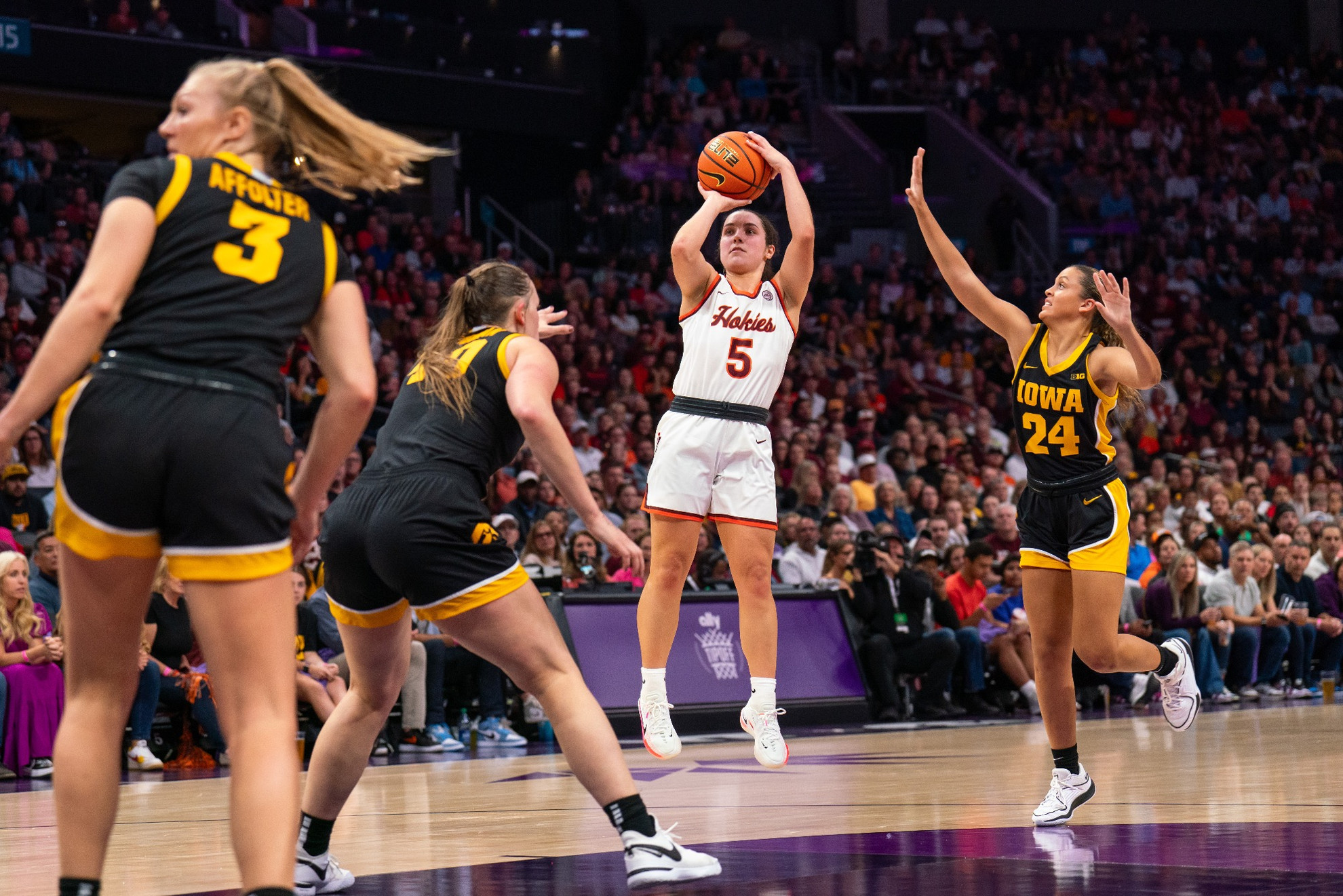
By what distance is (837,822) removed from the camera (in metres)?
6.20

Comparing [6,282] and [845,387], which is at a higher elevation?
[6,282]

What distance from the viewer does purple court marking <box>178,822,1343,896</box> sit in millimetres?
4336

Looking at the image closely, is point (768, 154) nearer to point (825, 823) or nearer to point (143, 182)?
point (825, 823)

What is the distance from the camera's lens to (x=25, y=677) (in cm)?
930

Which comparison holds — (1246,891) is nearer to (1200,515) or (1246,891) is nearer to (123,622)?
(123,622)

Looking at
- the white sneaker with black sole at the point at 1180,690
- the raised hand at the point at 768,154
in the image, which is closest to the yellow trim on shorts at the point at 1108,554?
the white sneaker with black sole at the point at 1180,690

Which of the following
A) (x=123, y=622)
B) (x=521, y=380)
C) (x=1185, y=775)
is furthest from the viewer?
(x=1185, y=775)

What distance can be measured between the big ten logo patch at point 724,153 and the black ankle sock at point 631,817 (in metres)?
3.25

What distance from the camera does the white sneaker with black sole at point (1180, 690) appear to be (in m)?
7.11

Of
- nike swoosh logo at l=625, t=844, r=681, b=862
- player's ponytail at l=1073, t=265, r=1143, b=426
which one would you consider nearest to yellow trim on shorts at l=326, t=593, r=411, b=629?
nike swoosh logo at l=625, t=844, r=681, b=862

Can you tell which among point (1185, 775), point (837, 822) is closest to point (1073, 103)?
point (1185, 775)

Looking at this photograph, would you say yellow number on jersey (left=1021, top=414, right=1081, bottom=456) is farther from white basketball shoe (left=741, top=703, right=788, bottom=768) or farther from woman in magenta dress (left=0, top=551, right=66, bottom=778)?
woman in magenta dress (left=0, top=551, right=66, bottom=778)

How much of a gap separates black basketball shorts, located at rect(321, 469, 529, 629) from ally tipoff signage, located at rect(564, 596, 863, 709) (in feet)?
21.4

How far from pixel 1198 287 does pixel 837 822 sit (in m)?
19.9
